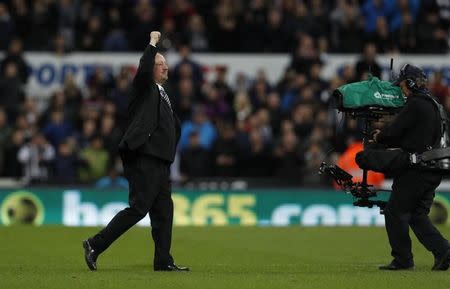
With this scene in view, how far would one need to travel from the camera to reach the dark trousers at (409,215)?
1290 centimetres

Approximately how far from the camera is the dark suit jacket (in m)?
12.5

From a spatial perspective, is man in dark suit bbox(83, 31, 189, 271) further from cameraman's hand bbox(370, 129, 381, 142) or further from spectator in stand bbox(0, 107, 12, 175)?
spectator in stand bbox(0, 107, 12, 175)

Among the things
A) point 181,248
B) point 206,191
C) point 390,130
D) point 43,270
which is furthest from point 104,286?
point 206,191

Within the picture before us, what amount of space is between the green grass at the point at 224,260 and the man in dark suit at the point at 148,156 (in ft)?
1.34

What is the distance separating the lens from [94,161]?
75.3 feet

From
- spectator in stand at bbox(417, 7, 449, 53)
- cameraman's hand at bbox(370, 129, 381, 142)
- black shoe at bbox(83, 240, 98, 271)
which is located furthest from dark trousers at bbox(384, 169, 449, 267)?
spectator in stand at bbox(417, 7, 449, 53)

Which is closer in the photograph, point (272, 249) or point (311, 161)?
point (272, 249)

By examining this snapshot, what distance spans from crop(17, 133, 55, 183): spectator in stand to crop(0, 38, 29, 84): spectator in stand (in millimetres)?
2097

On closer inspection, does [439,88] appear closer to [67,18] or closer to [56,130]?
[56,130]

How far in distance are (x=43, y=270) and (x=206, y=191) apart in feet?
30.6

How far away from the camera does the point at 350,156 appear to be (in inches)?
870

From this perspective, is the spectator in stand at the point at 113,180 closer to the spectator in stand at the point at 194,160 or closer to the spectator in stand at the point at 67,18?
the spectator in stand at the point at 194,160

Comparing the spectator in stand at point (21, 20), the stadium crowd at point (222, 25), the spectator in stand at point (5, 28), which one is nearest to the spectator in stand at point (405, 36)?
the stadium crowd at point (222, 25)

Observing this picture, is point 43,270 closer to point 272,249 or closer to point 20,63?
point 272,249
